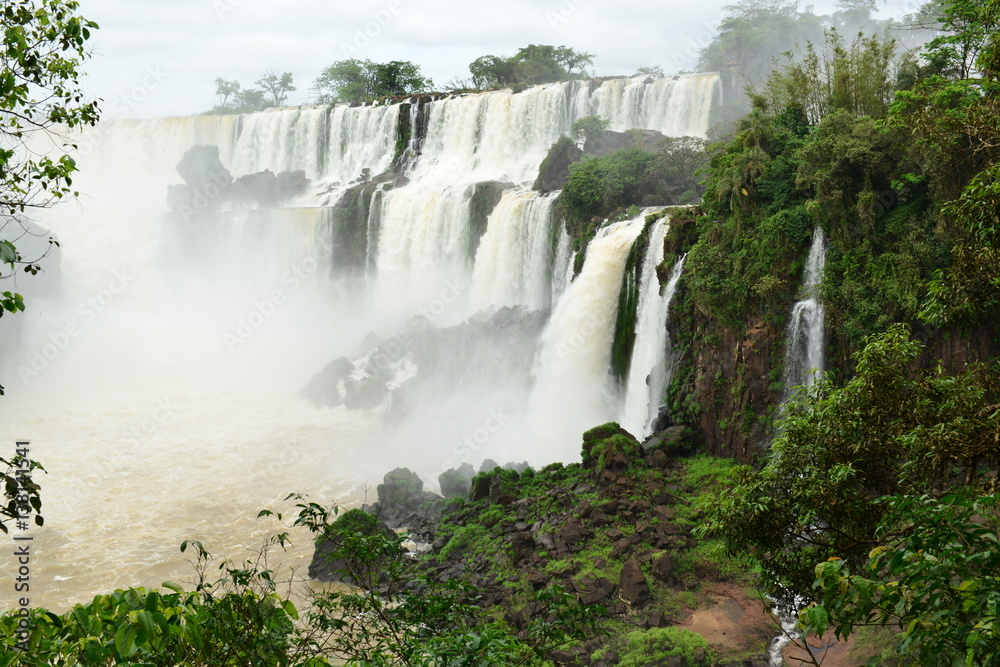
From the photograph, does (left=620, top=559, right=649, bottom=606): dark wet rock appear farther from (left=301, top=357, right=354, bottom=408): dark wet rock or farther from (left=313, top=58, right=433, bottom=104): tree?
(left=313, top=58, right=433, bottom=104): tree

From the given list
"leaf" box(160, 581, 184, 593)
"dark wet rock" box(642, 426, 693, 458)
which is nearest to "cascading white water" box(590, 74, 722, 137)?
"dark wet rock" box(642, 426, 693, 458)

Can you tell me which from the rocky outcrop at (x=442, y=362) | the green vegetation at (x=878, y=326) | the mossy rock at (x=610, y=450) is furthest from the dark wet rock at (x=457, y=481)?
the green vegetation at (x=878, y=326)

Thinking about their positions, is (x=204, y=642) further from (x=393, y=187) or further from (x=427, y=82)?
(x=427, y=82)

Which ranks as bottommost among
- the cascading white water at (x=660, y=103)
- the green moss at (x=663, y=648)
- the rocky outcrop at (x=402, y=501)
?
the rocky outcrop at (x=402, y=501)

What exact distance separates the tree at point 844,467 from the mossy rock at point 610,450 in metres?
6.86

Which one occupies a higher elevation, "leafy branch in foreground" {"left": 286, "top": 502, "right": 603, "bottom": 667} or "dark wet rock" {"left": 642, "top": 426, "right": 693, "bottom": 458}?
"leafy branch in foreground" {"left": 286, "top": 502, "right": 603, "bottom": 667}

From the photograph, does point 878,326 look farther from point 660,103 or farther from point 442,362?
point 660,103

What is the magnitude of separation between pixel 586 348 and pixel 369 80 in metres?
35.0

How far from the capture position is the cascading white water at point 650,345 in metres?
15.6

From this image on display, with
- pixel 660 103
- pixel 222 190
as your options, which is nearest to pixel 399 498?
pixel 660 103

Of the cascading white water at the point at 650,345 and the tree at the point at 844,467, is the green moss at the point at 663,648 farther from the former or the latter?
the cascading white water at the point at 650,345

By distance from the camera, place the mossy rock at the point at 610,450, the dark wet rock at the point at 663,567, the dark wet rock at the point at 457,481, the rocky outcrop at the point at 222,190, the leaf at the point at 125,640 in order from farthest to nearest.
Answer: the rocky outcrop at the point at 222,190 → the dark wet rock at the point at 457,481 → the mossy rock at the point at 610,450 → the dark wet rock at the point at 663,567 → the leaf at the point at 125,640

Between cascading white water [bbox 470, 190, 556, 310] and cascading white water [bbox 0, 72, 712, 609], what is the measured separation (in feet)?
0.34

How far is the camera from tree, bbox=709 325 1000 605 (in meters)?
5.49
